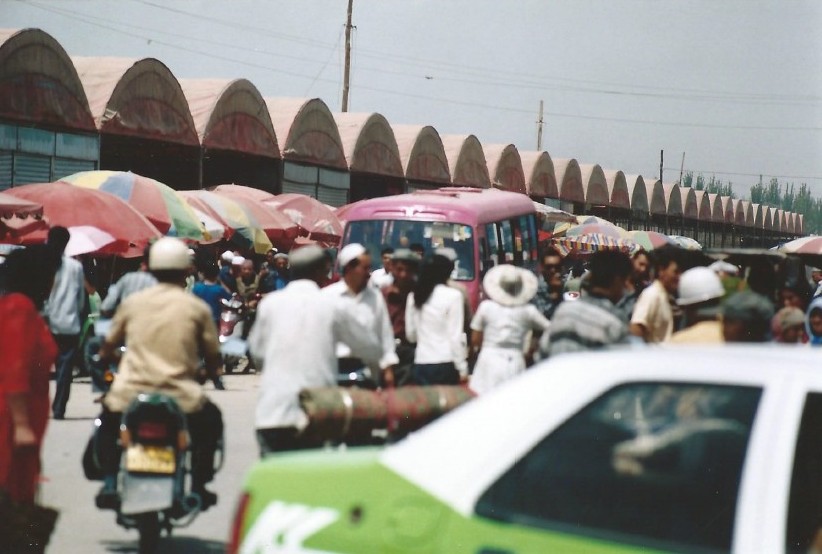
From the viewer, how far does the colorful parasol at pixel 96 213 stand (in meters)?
18.8

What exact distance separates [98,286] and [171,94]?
32.5 feet

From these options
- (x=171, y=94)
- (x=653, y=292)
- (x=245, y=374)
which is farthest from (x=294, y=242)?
(x=653, y=292)

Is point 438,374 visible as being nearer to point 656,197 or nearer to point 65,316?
point 65,316

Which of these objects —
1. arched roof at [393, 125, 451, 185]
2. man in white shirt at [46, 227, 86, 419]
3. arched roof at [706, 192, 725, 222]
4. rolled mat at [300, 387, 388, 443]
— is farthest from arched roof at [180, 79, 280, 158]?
arched roof at [706, 192, 725, 222]

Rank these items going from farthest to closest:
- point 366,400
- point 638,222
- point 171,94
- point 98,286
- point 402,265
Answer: point 638,222, point 171,94, point 98,286, point 402,265, point 366,400

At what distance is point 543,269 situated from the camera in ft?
42.9

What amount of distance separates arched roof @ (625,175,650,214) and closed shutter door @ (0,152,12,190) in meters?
52.0

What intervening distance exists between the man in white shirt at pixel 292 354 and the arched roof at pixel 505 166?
148 feet

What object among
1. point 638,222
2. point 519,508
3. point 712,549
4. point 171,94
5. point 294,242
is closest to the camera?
point 712,549

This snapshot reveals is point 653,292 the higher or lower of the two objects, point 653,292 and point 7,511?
the higher

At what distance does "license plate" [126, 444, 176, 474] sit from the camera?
6441 millimetres

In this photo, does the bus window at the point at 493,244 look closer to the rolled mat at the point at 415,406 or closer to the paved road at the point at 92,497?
the paved road at the point at 92,497

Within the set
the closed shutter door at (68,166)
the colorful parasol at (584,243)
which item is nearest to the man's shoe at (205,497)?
the closed shutter door at (68,166)

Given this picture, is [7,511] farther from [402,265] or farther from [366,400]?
[402,265]
